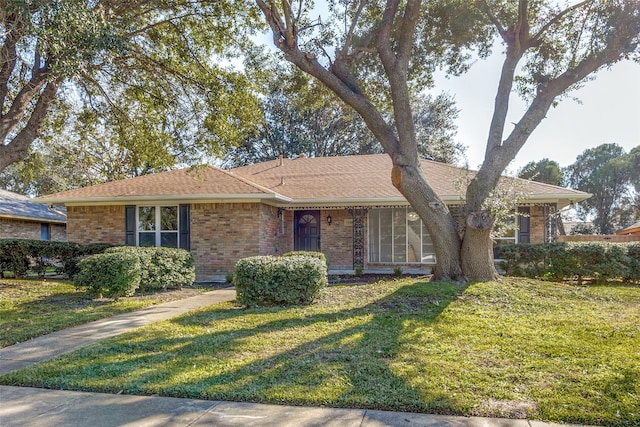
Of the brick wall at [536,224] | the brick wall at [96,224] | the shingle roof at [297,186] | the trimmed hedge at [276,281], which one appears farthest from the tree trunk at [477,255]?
the brick wall at [96,224]

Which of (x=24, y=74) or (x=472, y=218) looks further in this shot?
(x=24, y=74)

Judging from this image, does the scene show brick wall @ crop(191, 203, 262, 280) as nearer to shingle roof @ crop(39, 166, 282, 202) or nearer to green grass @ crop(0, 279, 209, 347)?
shingle roof @ crop(39, 166, 282, 202)

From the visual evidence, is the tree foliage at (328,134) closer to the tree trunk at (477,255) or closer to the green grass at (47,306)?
the tree trunk at (477,255)

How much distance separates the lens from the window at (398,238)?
14672 millimetres

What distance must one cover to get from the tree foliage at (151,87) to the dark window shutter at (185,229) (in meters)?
1.71

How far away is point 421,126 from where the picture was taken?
1155 inches

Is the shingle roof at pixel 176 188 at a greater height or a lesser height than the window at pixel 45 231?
greater

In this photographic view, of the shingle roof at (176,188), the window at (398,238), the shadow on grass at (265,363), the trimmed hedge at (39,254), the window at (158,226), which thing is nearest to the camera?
the shadow on grass at (265,363)

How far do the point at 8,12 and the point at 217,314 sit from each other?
5.96 meters

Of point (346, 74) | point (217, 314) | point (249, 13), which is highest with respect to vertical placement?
point (249, 13)

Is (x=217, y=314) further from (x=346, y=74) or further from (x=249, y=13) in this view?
(x=249, y=13)

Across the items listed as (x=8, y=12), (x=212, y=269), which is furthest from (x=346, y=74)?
(x=212, y=269)

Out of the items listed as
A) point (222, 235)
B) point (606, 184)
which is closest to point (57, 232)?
point (222, 235)

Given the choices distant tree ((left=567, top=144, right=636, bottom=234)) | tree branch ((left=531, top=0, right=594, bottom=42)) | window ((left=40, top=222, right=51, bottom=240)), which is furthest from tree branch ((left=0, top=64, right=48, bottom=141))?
distant tree ((left=567, top=144, right=636, bottom=234))
